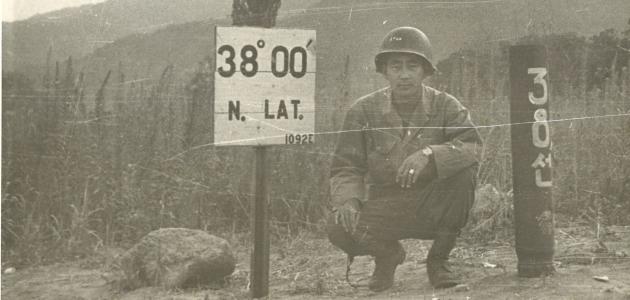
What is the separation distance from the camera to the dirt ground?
432 centimetres

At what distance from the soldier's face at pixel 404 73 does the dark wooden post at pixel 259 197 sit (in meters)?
0.81

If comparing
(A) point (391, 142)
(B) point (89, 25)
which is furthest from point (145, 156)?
(A) point (391, 142)

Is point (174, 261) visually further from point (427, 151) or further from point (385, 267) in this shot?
point (427, 151)

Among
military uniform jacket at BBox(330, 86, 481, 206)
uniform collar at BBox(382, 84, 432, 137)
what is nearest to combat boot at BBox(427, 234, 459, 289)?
military uniform jacket at BBox(330, 86, 481, 206)

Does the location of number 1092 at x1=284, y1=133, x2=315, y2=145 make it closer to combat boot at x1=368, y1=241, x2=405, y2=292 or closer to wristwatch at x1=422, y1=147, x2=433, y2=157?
wristwatch at x1=422, y1=147, x2=433, y2=157

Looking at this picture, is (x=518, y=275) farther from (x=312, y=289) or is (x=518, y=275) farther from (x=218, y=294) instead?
(x=218, y=294)

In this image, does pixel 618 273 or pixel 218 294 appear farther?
pixel 618 273

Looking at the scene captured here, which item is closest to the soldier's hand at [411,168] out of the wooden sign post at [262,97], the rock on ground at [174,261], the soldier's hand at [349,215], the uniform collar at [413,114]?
the uniform collar at [413,114]

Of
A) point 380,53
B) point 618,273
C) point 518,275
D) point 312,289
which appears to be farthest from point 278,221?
point 618,273

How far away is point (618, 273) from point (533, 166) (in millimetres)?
941

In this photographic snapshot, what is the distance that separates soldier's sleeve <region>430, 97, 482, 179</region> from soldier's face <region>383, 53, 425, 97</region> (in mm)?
247

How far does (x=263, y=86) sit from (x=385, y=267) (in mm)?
1385

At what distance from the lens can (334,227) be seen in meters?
4.50

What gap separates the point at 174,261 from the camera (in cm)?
434
